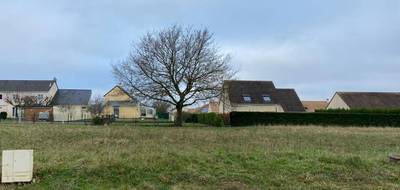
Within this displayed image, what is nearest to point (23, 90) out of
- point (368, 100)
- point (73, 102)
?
point (73, 102)

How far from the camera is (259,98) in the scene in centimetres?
5006

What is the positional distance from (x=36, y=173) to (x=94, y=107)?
47127 millimetres

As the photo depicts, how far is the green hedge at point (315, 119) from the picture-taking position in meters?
34.5

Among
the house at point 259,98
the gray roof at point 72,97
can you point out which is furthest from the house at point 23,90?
the house at point 259,98

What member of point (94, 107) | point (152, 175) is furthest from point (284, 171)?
point (94, 107)

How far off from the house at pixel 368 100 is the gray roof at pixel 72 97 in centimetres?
4041

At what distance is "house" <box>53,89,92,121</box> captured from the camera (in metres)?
62.2

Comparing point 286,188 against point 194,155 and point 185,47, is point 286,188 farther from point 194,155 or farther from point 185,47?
point 185,47

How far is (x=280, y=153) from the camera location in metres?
10.5

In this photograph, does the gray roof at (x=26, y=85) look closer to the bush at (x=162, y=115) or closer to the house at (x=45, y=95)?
the house at (x=45, y=95)

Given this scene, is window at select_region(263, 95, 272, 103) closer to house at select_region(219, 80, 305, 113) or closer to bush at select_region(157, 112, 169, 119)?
house at select_region(219, 80, 305, 113)

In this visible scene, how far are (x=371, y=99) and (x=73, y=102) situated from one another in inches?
1816

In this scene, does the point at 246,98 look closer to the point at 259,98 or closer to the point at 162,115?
the point at 259,98

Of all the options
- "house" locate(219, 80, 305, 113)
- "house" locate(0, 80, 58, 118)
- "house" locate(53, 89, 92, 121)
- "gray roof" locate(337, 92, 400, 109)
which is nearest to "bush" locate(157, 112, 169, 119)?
"house" locate(53, 89, 92, 121)
